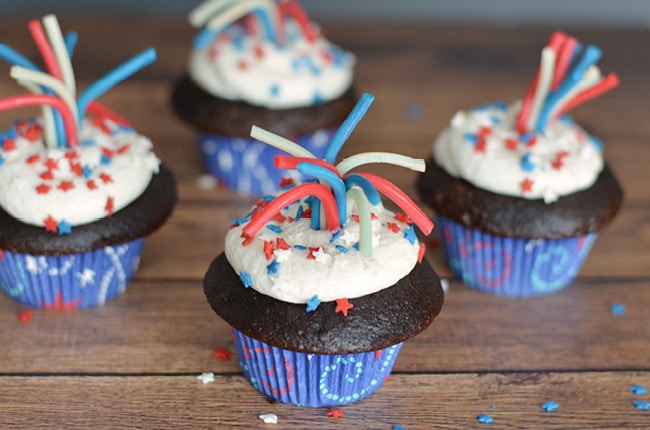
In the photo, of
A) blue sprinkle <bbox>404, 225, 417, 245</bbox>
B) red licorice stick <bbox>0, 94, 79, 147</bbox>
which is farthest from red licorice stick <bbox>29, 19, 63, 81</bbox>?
blue sprinkle <bbox>404, 225, 417, 245</bbox>

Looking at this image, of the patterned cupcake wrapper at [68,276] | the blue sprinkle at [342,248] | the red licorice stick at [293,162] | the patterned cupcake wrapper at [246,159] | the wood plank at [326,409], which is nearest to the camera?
the red licorice stick at [293,162]

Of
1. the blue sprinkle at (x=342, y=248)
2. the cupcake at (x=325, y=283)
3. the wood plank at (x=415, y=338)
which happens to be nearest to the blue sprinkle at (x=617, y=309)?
the wood plank at (x=415, y=338)

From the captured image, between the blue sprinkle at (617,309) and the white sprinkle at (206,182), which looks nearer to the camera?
the blue sprinkle at (617,309)

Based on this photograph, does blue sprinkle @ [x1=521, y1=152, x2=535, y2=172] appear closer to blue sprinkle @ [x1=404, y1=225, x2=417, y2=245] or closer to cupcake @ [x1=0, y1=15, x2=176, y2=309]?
blue sprinkle @ [x1=404, y1=225, x2=417, y2=245]

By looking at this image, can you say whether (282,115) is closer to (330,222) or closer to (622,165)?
(330,222)

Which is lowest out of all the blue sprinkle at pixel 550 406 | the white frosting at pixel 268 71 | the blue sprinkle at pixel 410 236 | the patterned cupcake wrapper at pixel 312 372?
the blue sprinkle at pixel 550 406

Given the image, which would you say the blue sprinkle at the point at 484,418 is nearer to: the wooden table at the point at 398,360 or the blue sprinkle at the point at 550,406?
the wooden table at the point at 398,360
